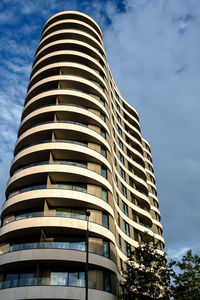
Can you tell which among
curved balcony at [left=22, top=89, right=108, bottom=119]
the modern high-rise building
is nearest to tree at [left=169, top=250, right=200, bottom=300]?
the modern high-rise building

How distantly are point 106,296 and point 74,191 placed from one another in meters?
10.1

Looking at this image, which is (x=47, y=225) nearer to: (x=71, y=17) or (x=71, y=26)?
(x=71, y=26)

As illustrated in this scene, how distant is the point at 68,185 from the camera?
100.0 ft

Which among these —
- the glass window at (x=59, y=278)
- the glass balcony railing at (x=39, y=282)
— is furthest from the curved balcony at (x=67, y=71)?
the glass balcony railing at (x=39, y=282)

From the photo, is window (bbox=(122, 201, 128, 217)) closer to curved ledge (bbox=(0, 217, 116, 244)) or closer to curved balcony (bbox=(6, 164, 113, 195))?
curved balcony (bbox=(6, 164, 113, 195))

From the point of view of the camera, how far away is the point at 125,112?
54875 millimetres

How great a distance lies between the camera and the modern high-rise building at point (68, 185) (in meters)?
25.2

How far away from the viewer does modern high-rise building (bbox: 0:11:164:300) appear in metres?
25.2

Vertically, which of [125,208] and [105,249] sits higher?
[125,208]

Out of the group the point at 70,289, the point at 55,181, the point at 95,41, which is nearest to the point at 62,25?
the point at 95,41

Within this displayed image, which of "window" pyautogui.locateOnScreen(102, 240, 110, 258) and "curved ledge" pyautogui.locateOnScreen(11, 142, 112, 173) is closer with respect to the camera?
"window" pyautogui.locateOnScreen(102, 240, 110, 258)

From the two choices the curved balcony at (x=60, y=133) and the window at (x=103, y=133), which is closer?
the curved balcony at (x=60, y=133)

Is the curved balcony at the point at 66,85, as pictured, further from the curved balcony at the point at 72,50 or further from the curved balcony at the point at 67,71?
the curved balcony at the point at 72,50

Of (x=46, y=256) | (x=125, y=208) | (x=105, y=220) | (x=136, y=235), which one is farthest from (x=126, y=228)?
(x=46, y=256)
